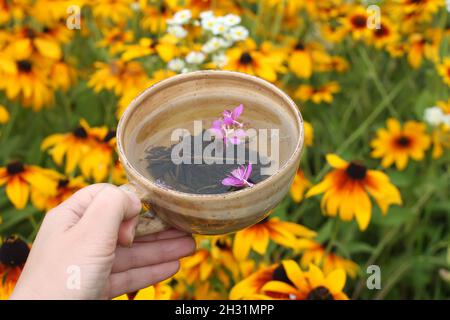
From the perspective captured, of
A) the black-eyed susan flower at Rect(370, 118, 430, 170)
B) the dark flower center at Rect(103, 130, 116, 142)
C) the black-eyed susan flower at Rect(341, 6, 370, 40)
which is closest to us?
the dark flower center at Rect(103, 130, 116, 142)

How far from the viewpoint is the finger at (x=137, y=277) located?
62cm

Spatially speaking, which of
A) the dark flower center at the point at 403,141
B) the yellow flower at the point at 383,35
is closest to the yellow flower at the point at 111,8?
the yellow flower at the point at 383,35

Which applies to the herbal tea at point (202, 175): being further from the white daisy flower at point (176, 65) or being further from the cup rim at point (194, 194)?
the white daisy flower at point (176, 65)

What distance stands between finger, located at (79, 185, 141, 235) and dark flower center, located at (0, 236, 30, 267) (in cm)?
26

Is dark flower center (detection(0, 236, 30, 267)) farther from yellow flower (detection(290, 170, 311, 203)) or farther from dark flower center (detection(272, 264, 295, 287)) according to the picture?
yellow flower (detection(290, 170, 311, 203))

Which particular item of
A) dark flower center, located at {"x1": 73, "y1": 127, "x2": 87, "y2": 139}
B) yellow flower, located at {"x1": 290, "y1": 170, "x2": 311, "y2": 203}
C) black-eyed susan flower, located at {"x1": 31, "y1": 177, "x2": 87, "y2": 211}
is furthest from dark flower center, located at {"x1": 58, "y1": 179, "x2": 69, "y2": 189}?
yellow flower, located at {"x1": 290, "y1": 170, "x2": 311, "y2": 203}

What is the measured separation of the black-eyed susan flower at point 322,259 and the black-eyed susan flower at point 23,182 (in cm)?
39

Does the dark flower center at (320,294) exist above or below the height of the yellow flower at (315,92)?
below

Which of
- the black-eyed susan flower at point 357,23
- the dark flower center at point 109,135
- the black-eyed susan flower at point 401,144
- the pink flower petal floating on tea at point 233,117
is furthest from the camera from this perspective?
the black-eyed susan flower at point 357,23

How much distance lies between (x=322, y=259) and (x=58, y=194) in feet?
1.34

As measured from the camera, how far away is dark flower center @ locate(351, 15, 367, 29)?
1.14m

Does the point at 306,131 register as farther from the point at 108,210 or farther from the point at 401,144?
the point at 108,210

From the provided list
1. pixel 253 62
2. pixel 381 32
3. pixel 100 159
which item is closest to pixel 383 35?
pixel 381 32

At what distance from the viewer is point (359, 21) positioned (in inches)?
45.0
